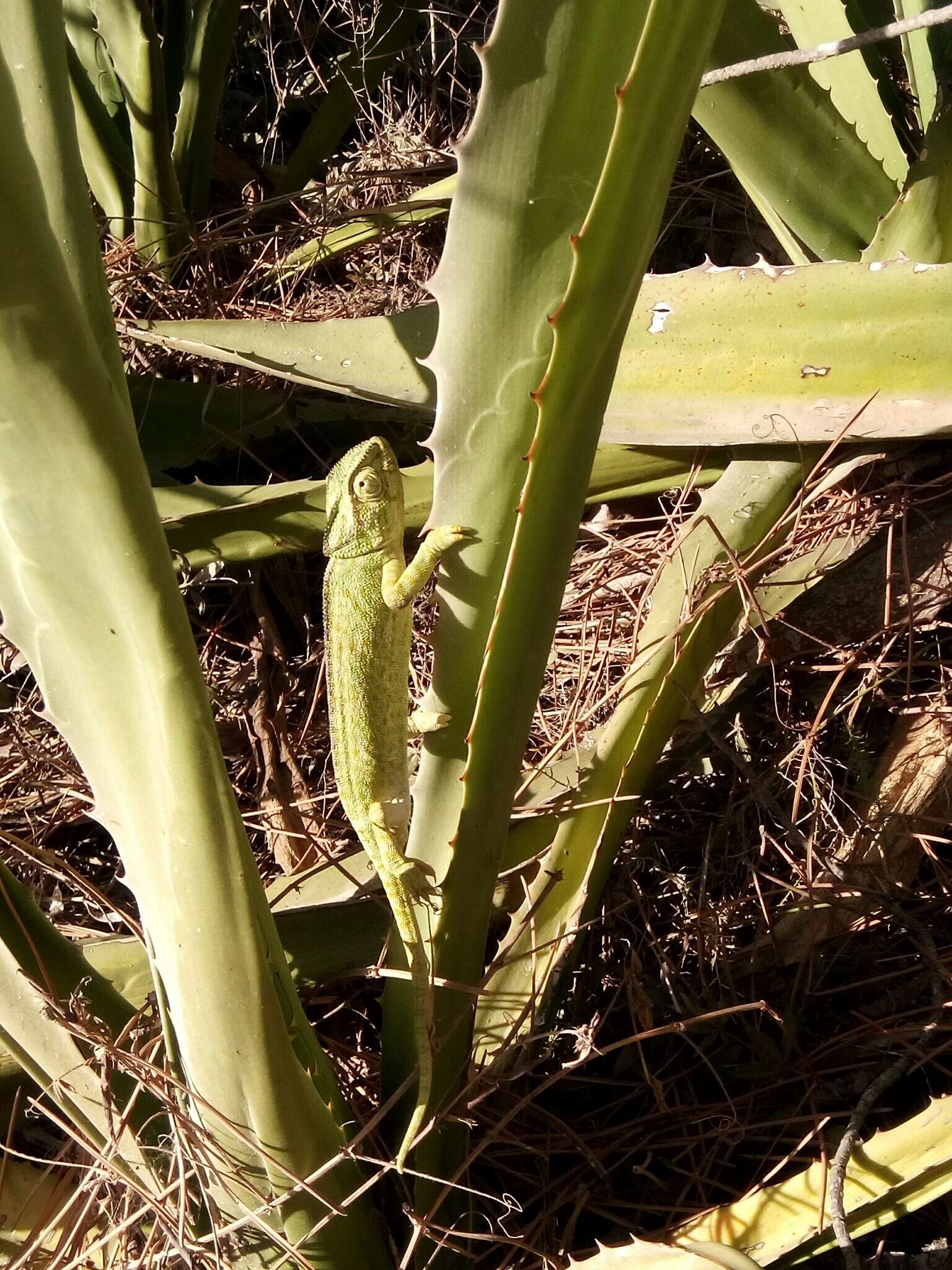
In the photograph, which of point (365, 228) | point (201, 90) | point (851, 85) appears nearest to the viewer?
point (851, 85)

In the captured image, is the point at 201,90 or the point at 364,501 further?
the point at 201,90

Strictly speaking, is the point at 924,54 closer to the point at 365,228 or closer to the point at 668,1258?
the point at 365,228

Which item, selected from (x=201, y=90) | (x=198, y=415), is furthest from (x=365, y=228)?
(x=198, y=415)

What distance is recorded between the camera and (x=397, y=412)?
2.01 metres

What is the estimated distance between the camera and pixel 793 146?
1556 mm

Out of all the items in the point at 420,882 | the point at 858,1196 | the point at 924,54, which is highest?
the point at 924,54

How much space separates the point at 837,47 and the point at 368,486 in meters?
1.01

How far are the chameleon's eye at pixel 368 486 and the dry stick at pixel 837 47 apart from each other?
0.88 m

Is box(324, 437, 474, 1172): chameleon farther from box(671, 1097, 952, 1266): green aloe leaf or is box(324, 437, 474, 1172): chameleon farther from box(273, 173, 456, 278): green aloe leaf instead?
box(273, 173, 456, 278): green aloe leaf

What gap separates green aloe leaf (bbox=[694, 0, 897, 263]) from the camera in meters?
1.52

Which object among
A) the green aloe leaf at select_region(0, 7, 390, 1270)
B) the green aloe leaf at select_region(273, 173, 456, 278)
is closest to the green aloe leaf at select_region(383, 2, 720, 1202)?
the green aloe leaf at select_region(0, 7, 390, 1270)

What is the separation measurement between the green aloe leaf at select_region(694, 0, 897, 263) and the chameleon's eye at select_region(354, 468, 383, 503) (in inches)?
30.1

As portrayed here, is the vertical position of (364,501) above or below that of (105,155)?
below

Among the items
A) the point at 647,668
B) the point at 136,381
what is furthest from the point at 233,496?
the point at 647,668
